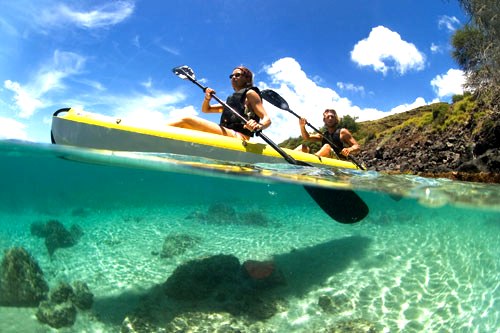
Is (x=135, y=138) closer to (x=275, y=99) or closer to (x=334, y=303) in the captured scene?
(x=334, y=303)

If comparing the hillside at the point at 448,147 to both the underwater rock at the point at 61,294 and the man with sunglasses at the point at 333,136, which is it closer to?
the man with sunglasses at the point at 333,136

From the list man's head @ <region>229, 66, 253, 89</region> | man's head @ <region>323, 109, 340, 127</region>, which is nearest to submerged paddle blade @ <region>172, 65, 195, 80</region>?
man's head @ <region>229, 66, 253, 89</region>

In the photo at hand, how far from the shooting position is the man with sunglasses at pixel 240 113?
6.51 meters

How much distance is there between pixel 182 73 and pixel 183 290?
4.80 metres

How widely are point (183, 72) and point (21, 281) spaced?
16.7 ft

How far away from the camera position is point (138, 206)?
38.7 ft

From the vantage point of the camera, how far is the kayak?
559cm

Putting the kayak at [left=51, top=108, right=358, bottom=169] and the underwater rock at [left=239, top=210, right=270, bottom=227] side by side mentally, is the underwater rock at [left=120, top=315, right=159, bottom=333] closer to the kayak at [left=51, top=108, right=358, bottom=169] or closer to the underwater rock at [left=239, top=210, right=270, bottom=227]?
the kayak at [left=51, top=108, right=358, bottom=169]

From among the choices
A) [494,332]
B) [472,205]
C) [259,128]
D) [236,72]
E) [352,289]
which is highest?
[236,72]

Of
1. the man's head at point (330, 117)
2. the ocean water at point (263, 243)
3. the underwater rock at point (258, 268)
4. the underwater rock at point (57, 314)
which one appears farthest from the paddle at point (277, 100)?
the underwater rock at point (57, 314)

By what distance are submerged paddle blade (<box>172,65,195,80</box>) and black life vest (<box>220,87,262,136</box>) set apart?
138 cm

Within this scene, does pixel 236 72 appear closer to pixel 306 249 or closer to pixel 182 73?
pixel 182 73

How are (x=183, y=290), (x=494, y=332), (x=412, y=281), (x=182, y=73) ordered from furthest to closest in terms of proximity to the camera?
(x=182, y=73), (x=412, y=281), (x=183, y=290), (x=494, y=332)

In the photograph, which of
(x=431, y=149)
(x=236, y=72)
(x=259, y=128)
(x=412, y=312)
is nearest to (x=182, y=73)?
(x=236, y=72)
